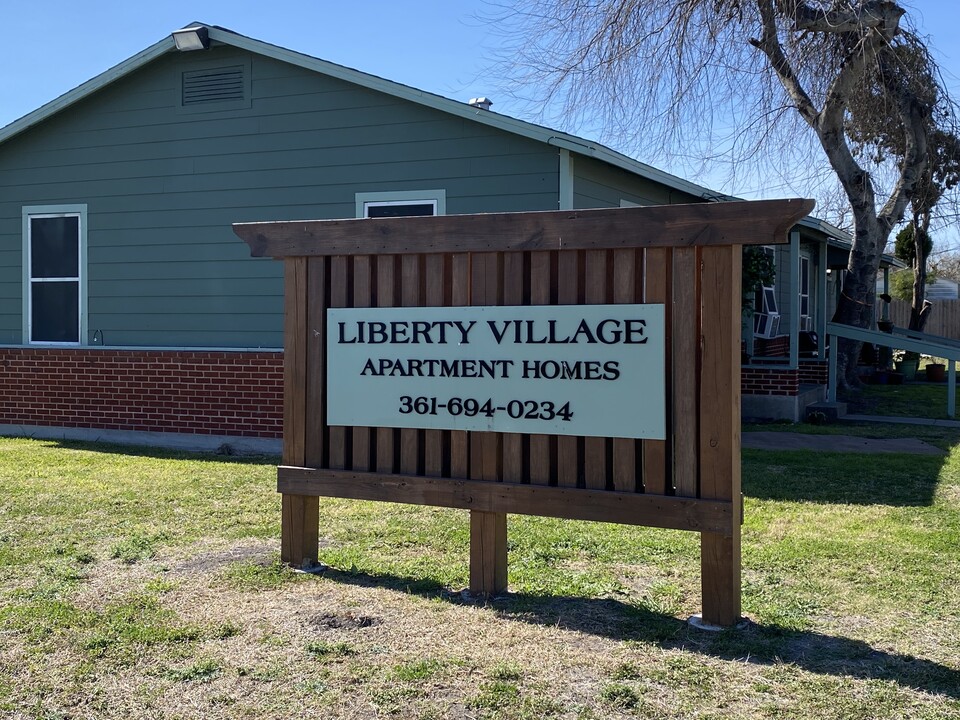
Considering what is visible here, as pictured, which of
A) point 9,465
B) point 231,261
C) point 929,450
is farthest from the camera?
point 231,261

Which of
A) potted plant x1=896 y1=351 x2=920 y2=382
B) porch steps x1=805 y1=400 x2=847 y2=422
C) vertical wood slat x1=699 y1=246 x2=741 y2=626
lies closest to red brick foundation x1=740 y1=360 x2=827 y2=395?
porch steps x1=805 y1=400 x2=847 y2=422

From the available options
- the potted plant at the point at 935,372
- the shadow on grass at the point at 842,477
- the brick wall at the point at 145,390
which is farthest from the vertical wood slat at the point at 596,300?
the potted plant at the point at 935,372

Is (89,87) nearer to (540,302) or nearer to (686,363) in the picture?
(540,302)

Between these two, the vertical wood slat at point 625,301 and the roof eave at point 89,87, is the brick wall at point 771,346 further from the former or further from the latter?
the vertical wood slat at point 625,301

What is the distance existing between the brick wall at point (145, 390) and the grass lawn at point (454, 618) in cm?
316

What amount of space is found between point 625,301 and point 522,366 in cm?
58

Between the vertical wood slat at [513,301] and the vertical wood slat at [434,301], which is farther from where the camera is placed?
the vertical wood slat at [434,301]

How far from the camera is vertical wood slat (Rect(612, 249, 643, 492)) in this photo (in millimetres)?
4527

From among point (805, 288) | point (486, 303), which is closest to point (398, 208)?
point (486, 303)

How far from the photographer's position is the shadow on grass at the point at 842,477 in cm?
741

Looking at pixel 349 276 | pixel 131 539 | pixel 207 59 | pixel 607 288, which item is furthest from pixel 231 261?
pixel 607 288

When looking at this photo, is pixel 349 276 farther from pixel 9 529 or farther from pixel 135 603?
pixel 9 529

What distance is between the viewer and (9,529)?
6.32 metres

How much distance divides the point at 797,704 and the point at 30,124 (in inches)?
424
